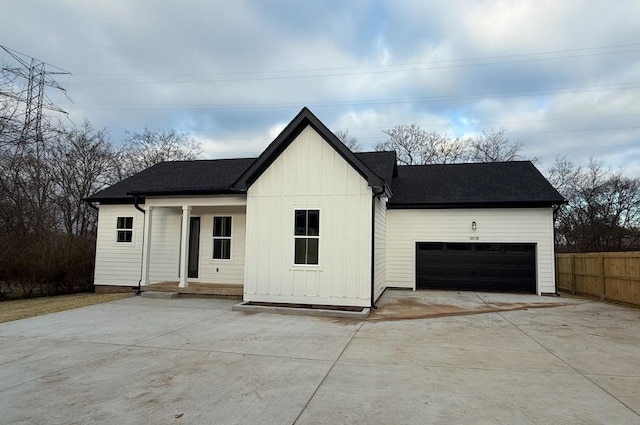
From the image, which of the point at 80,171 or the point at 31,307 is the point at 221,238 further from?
the point at 80,171

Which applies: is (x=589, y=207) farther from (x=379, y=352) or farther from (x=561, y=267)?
(x=379, y=352)

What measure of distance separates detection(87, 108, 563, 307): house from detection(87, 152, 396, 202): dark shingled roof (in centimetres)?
6

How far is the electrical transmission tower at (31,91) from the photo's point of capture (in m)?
14.3

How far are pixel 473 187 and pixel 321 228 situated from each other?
7.83 m

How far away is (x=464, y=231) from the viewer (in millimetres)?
14312

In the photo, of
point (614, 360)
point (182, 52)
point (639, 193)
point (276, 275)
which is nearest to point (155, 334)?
point (276, 275)

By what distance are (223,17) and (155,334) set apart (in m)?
10.2

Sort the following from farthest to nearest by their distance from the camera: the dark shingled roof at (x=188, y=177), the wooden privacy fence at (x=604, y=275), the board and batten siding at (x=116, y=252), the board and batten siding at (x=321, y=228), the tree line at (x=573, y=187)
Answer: the tree line at (x=573, y=187) < the board and batten siding at (x=116, y=252) < the dark shingled roof at (x=188, y=177) < the wooden privacy fence at (x=604, y=275) < the board and batten siding at (x=321, y=228)

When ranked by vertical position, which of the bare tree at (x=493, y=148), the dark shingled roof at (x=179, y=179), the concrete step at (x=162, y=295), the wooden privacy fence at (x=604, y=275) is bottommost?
the concrete step at (x=162, y=295)

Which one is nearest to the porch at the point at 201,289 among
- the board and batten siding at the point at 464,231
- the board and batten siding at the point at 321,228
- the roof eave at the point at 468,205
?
the board and batten siding at the point at 321,228

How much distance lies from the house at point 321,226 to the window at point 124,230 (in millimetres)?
37

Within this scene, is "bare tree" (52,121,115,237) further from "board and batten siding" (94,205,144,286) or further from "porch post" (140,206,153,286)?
"porch post" (140,206,153,286)

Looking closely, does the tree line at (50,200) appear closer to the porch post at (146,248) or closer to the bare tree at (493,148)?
the porch post at (146,248)

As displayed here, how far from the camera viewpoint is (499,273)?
557 inches
